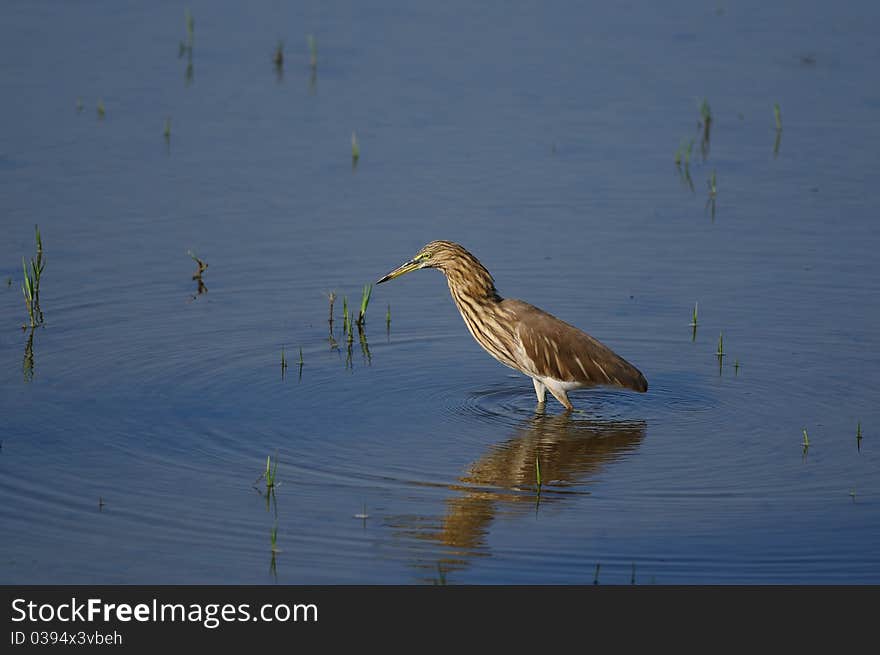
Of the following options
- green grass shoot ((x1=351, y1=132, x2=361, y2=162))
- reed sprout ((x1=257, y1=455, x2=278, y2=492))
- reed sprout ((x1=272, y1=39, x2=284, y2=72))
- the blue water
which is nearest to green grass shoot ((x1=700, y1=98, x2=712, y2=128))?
the blue water

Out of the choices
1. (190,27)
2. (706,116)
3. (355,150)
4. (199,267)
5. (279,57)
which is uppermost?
(190,27)

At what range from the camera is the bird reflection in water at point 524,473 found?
8.40 m

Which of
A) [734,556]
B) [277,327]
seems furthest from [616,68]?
[734,556]

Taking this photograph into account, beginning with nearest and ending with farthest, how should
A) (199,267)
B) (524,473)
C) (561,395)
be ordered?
(524,473), (561,395), (199,267)

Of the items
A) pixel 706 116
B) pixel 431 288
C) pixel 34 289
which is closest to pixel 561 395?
pixel 431 288

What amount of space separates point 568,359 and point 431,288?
283cm

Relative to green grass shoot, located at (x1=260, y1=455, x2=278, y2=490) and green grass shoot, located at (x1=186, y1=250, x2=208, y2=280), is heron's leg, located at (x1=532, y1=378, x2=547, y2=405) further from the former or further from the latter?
green grass shoot, located at (x1=186, y1=250, x2=208, y2=280)

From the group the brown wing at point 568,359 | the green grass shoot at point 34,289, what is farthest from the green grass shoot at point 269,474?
the green grass shoot at point 34,289

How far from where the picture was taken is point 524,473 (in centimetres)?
960

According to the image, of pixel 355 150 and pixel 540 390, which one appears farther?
pixel 355 150

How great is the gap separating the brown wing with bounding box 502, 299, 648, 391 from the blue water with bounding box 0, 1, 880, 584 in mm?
282

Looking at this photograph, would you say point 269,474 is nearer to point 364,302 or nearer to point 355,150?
point 364,302

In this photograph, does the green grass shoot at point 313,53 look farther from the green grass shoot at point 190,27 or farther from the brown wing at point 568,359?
the brown wing at point 568,359

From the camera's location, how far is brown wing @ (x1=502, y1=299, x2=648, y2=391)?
421 inches
